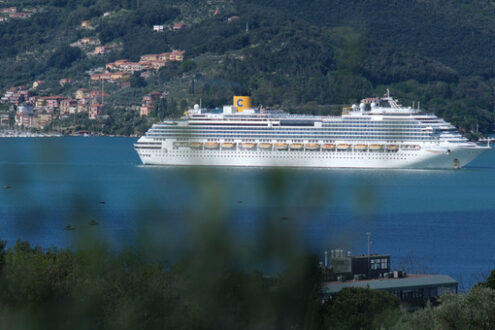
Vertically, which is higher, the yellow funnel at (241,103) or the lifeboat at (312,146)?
the yellow funnel at (241,103)

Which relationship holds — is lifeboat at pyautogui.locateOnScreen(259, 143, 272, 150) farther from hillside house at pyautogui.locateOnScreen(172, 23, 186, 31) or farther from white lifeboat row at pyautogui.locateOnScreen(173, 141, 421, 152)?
hillside house at pyautogui.locateOnScreen(172, 23, 186, 31)

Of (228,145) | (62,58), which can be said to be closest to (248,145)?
(228,145)

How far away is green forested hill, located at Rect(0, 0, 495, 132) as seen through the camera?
69375 mm

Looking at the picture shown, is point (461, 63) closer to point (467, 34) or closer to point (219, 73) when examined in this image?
point (467, 34)

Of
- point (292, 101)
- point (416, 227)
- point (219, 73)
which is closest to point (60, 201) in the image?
point (416, 227)

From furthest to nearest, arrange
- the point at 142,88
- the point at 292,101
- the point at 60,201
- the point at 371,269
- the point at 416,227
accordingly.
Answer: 1. the point at 142,88
2. the point at 292,101
3. the point at 416,227
4. the point at 371,269
5. the point at 60,201

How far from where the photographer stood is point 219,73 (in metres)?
77.2

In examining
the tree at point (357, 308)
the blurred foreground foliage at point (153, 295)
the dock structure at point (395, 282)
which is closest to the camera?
the blurred foreground foliage at point (153, 295)

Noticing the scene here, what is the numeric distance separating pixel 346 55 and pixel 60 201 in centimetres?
109

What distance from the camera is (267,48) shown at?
261 feet

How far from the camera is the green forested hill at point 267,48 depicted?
2731 inches

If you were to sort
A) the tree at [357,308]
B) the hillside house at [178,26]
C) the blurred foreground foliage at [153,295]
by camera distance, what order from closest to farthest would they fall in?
the blurred foreground foliage at [153,295] → the tree at [357,308] → the hillside house at [178,26]

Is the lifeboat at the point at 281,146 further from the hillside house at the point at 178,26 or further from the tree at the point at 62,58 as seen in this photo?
the tree at the point at 62,58

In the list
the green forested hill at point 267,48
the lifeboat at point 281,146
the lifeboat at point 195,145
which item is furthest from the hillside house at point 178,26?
the lifeboat at point 195,145
